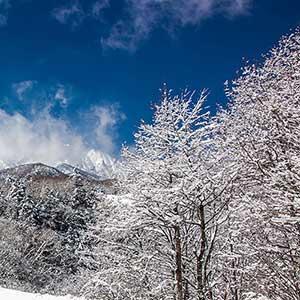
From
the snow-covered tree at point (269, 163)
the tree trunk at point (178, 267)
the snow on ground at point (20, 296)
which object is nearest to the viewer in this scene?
the snow-covered tree at point (269, 163)

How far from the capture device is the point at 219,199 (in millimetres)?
9727

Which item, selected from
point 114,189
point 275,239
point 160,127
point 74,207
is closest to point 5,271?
point 74,207

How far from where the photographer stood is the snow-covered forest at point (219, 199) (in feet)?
20.4

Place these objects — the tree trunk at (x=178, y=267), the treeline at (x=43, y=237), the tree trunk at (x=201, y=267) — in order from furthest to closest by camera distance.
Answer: the treeline at (x=43, y=237) < the tree trunk at (x=178, y=267) < the tree trunk at (x=201, y=267)

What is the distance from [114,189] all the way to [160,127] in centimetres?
335

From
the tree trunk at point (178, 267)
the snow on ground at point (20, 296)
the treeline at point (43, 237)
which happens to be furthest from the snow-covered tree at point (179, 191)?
the treeline at point (43, 237)

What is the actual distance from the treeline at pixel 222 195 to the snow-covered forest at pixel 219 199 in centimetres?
2

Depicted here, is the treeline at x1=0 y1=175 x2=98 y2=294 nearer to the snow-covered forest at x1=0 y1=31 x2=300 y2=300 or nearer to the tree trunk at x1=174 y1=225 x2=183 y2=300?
the snow-covered forest at x1=0 y1=31 x2=300 y2=300

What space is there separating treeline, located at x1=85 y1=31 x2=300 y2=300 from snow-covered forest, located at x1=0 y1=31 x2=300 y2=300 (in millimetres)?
25

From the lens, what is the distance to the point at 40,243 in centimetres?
5672

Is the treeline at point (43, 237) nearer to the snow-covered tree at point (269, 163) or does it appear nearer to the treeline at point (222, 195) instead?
the treeline at point (222, 195)

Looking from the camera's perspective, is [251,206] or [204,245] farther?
[204,245]

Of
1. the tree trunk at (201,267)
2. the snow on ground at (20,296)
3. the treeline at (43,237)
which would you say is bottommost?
the tree trunk at (201,267)

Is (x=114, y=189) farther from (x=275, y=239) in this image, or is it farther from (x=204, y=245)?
(x=275, y=239)
